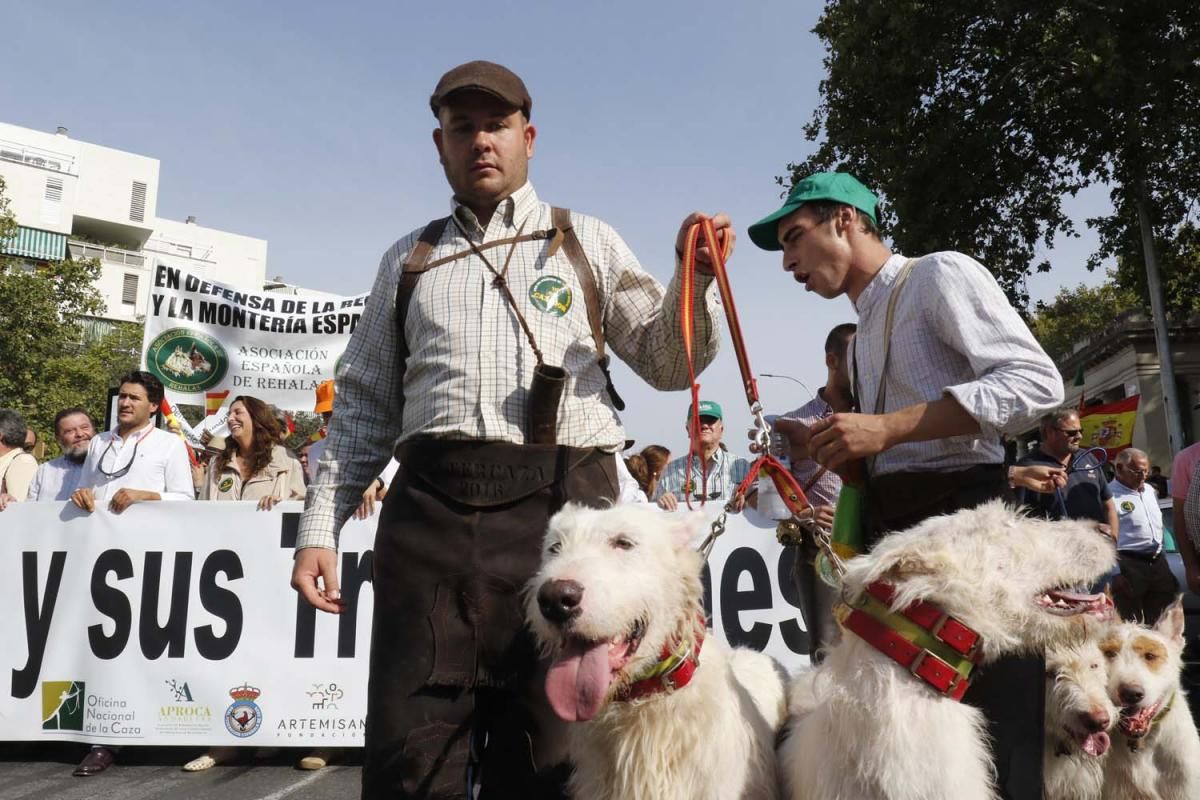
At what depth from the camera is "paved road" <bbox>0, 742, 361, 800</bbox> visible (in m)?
5.64

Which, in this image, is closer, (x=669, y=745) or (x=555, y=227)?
(x=669, y=745)

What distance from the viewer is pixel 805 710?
287cm

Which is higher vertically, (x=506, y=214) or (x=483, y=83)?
(x=483, y=83)

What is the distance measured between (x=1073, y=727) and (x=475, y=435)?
9.06ft

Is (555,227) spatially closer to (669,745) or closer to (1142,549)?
(669,745)

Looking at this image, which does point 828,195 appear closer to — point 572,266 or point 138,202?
point 572,266

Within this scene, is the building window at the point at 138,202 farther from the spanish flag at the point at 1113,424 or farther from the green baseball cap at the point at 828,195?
the green baseball cap at the point at 828,195

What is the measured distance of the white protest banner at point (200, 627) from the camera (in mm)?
6449

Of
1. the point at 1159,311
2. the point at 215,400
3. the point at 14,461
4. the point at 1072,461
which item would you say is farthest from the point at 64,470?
the point at 1159,311

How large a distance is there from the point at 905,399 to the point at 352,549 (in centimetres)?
474

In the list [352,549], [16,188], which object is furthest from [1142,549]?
[16,188]

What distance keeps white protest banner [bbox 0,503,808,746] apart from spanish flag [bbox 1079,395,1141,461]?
10.8 meters

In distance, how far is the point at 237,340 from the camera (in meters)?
9.80

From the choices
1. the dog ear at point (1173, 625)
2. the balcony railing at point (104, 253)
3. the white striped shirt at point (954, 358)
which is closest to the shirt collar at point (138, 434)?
the white striped shirt at point (954, 358)
